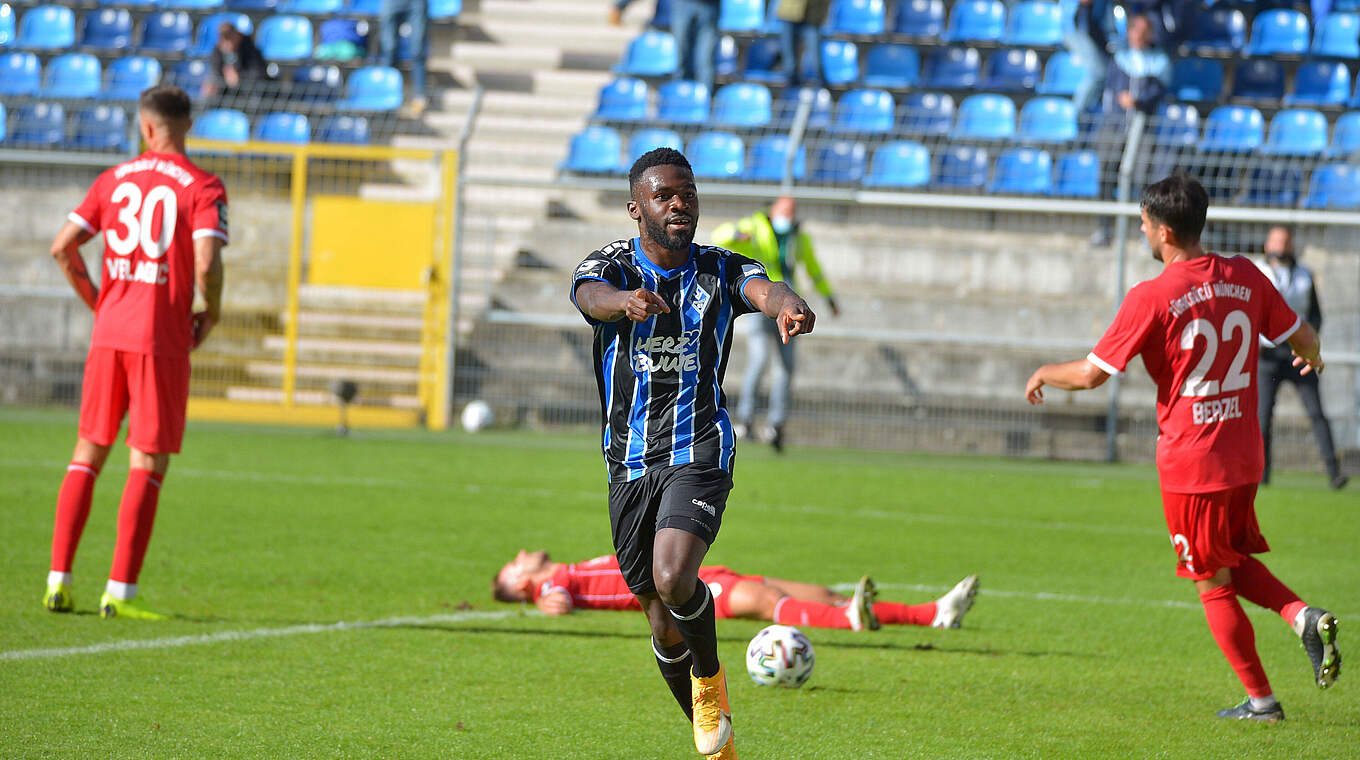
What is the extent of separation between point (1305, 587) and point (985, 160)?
A: 9523 mm

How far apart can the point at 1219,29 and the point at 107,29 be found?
1513 centimetres

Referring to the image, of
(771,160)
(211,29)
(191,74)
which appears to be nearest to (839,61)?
(771,160)

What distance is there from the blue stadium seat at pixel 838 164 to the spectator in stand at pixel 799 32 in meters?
1.78

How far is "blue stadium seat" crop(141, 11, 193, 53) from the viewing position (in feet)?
68.3

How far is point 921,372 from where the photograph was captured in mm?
15609

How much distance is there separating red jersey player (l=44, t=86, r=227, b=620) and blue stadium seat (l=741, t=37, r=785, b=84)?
13538 millimetres

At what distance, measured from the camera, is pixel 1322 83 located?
18.7m

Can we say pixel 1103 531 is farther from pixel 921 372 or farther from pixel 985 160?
pixel 985 160

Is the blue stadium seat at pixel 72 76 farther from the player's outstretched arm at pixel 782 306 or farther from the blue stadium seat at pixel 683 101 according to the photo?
the player's outstretched arm at pixel 782 306

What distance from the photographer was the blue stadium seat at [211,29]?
20.5 meters

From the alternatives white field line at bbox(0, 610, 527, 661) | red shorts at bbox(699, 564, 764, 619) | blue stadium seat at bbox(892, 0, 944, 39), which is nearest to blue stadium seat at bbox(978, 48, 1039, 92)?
blue stadium seat at bbox(892, 0, 944, 39)

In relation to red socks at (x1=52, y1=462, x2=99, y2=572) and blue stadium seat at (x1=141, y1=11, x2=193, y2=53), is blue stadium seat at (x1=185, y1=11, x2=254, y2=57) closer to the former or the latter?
blue stadium seat at (x1=141, y1=11, x2=193, y2=53)

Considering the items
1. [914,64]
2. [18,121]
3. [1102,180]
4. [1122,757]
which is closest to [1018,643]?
[1122,757]

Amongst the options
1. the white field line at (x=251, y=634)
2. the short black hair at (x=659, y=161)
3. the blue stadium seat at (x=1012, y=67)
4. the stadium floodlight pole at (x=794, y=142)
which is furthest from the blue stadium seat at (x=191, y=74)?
the short black hair at (x=659, y=161)
